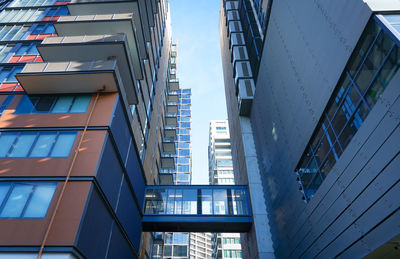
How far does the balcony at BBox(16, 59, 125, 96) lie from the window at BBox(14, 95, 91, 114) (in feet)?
1.20

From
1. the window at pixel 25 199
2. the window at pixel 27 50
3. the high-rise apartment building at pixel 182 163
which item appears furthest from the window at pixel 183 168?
the window at pixel 25 199

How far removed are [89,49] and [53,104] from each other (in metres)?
4.37

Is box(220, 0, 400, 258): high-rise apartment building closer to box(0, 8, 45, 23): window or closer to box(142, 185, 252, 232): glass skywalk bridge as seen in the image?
box(142, 185, 252, 232): glass skywalk bridge

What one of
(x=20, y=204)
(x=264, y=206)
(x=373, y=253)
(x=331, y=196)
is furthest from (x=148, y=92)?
(x=373, y=253)

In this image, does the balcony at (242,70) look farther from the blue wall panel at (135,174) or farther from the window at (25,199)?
the window at (25,199)

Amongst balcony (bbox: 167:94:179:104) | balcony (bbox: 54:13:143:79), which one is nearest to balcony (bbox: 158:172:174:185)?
balcony (bbox: 167:94:179:104)

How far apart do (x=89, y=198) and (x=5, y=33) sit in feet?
74.1

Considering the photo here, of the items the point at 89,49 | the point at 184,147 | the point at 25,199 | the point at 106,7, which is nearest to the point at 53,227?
the point at 25,199

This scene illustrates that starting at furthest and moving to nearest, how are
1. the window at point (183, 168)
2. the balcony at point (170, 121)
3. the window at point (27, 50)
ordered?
the window at point (183, 168) < the balcony at point (170, 121) < the window at point (27, 50)

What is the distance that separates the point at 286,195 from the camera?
51.8 feet

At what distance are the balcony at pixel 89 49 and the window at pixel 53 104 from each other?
3410mm

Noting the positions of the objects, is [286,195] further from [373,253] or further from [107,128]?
[107,128]

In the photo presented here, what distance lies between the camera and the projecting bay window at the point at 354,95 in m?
8.02

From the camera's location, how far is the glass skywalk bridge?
1972cm
